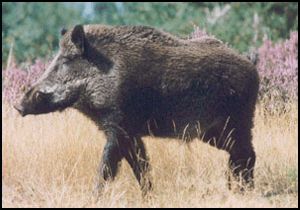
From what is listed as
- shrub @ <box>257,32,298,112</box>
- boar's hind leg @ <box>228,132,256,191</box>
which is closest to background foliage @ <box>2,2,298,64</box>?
shrub @ <box>257,32,298,112</box>

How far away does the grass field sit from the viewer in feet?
19.0

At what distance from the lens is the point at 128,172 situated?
646cm

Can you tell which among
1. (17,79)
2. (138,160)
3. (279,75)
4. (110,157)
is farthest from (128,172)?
(17,79)

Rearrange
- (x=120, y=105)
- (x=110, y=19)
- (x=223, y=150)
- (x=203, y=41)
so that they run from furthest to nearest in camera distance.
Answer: (x=110, y=19) → (x=223, y=150) → (x=203, y=41) → (x=120, y=105)

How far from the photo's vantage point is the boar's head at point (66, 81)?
5.89 meters

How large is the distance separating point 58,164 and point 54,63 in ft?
3.23

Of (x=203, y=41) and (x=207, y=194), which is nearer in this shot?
(x=207, y=194)

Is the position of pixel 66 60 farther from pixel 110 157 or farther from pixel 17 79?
pixel 17 79

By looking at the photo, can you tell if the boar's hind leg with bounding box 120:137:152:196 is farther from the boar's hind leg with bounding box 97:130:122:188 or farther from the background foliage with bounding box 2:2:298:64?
the background foliage with bounding box 2:2:298:64

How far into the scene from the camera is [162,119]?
5.97 metres

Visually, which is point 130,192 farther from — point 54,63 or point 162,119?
point 54,63

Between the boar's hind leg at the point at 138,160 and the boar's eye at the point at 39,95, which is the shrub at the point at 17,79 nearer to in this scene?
the boar's eye at the point at 39,95

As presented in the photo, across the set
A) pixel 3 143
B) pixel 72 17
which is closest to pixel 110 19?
pixel 72 17

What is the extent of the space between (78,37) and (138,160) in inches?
42.6
